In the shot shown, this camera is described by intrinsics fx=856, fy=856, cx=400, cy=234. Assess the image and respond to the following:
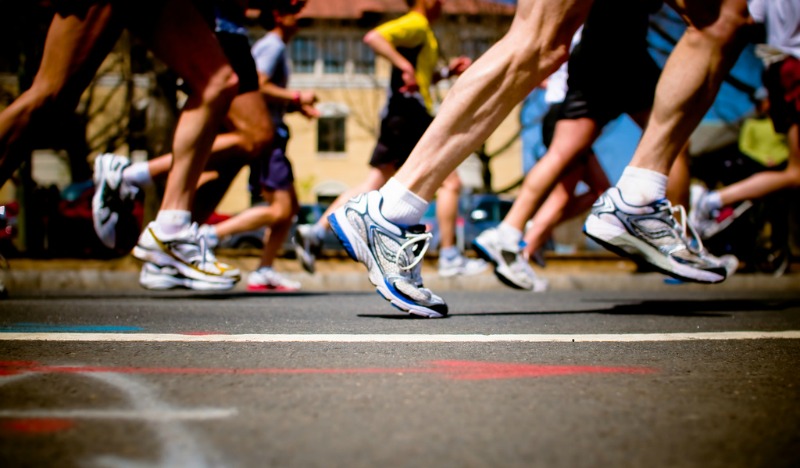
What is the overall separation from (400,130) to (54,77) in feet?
10.0

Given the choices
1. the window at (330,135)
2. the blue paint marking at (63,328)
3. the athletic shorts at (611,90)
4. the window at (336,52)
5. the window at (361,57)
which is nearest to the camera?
the blue paint marking at (63,328)

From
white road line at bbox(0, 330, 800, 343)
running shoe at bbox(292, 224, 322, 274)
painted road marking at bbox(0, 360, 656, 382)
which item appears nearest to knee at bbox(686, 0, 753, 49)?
white road line at bbox(0, 330, 800, 343)

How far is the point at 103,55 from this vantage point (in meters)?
3.60

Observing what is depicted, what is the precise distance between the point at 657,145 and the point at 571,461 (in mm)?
2348

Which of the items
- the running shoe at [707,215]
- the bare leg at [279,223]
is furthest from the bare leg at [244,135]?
the running shoe at [707,215]

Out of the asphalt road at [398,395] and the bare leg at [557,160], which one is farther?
the bare leg at [557,160]

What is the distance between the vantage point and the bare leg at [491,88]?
2777 mm

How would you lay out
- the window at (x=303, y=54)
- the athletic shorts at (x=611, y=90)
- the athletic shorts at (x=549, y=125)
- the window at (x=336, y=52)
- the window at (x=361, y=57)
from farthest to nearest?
the window at (x=303, y=54) < the window at (x=336, y=52) < the window at (x=361, y=57) < the athletic shorts at (x=549, y=125) < the athletic shorts at (x=611, y=90)

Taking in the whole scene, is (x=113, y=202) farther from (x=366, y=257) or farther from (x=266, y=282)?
(x=366, y=257)

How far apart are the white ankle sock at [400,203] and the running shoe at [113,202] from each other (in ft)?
6.93

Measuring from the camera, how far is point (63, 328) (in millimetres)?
2637

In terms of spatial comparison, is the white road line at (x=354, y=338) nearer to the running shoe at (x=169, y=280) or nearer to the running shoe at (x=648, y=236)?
the running shoe at (x=648, y=236)

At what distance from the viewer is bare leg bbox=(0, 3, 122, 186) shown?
11.4ft

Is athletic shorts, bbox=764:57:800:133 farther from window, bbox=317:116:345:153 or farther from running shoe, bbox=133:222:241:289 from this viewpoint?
window, bbox=317:116:345:153
